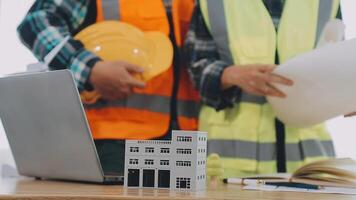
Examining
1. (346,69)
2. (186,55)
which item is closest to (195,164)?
(346,69)

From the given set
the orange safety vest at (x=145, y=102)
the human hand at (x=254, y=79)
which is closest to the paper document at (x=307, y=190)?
the human hand at (x=254, y=79)

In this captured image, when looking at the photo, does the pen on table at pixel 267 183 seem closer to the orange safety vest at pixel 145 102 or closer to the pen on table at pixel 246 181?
the pen on table at pixel 246 181

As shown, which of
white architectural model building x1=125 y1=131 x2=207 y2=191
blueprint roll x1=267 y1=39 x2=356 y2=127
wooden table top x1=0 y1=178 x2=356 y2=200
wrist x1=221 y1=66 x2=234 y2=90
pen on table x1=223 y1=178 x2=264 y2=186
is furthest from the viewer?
wrist x1=221 y1=66 x2=234 y2=90

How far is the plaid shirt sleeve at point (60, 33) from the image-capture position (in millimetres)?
1602

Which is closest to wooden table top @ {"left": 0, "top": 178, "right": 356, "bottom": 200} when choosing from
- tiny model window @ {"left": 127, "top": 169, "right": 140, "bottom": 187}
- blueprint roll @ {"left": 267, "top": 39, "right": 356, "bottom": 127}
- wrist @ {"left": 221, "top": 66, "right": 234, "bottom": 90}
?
tiny model window @ {"left": 127, "top": 169, "right": 140, "bottom": 187}

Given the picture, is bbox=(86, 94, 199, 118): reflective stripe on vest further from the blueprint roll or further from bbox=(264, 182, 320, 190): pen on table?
bbox=(264, 182, 320, 190): pen on table

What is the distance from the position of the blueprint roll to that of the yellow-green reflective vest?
3.7 inches

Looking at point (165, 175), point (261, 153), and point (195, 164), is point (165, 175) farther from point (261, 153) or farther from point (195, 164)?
point (261, 153)

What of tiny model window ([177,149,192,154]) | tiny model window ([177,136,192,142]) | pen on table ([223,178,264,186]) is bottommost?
pen on table ([223,178,264,186])

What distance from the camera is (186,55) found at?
1.70m

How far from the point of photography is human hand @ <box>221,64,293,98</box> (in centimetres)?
145

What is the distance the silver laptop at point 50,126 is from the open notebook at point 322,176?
0.25 metres

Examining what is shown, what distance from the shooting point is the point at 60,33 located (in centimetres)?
167

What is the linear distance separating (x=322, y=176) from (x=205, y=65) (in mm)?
544
